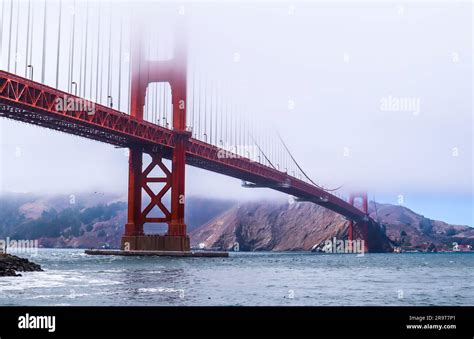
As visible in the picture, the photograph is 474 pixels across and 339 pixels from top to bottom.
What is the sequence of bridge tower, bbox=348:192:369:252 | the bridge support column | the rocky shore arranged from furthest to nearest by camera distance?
bridge tower, bbox=348:192:369:252, the bridge support column, the rocky shore

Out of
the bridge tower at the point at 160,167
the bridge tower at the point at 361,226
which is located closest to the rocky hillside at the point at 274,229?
the bridge tower at the point at 361,226

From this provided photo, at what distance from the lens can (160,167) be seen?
6500 centimetres

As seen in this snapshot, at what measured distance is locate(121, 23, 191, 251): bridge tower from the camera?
6338cm

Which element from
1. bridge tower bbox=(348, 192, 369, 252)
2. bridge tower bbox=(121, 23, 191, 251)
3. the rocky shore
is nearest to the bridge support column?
bridge tower bbox=(121, 23, 191, 251)

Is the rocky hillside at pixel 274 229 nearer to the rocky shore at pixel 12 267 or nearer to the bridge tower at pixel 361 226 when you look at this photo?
the bridge tower at pixel 361 226

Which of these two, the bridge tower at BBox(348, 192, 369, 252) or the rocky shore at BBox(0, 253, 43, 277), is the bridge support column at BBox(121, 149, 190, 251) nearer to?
the rocky shore at BBox(0, 253, 43, 277)

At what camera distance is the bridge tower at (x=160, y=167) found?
6338 centimetres

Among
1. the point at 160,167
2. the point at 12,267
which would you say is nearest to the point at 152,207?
the point at 160,167

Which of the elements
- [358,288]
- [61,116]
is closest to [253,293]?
[358,288]
